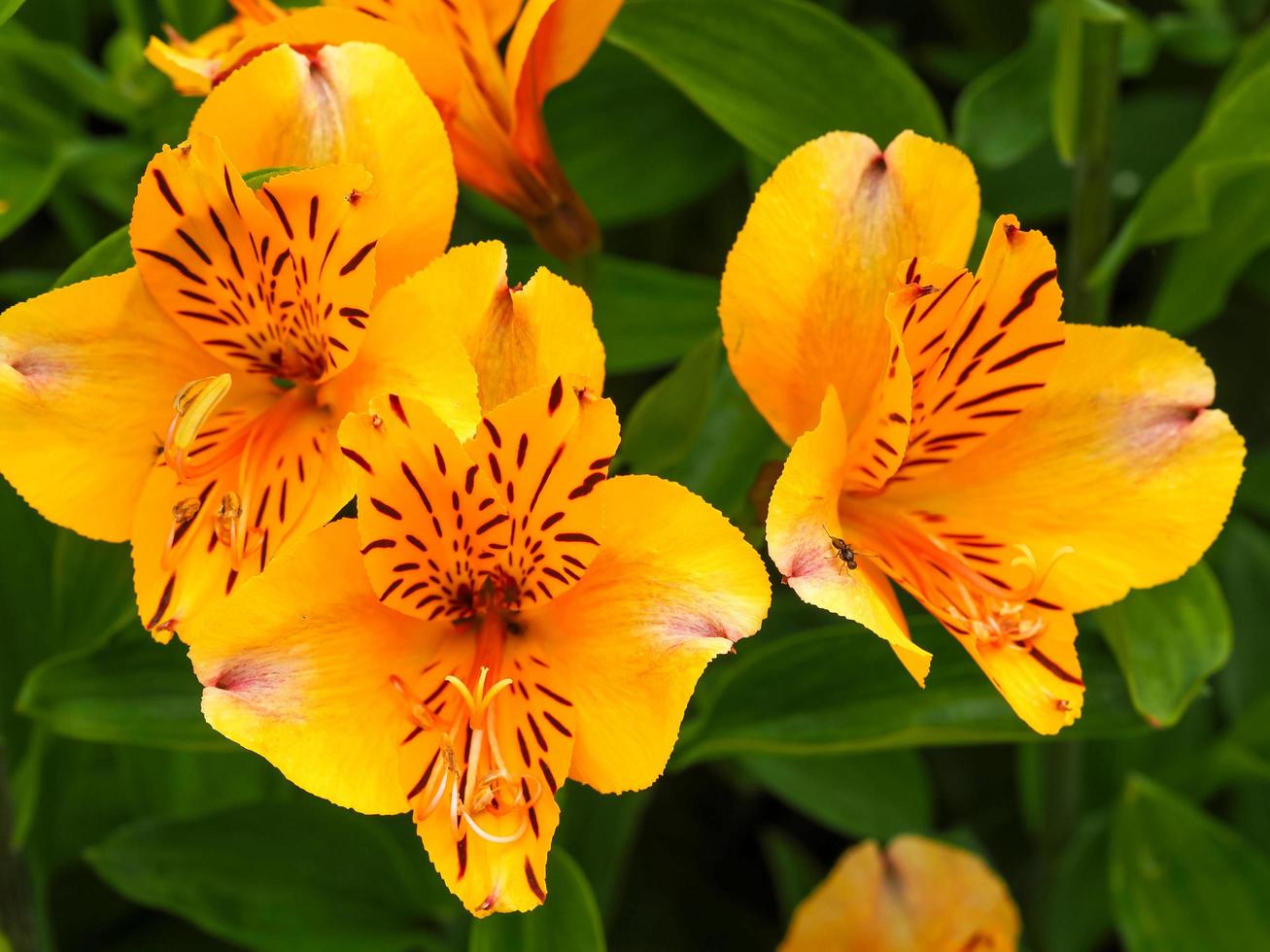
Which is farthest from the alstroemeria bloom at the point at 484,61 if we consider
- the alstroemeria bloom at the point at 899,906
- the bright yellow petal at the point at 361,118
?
the alstroemeria bloom at the point at 899,906

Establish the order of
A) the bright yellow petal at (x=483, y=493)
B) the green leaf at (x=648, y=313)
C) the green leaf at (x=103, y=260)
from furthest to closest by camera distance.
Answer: the green leaf at (x=648, y=313)
the green leaf at (x=103, y=260)
the bright yellow petal at (x=483, y=493)

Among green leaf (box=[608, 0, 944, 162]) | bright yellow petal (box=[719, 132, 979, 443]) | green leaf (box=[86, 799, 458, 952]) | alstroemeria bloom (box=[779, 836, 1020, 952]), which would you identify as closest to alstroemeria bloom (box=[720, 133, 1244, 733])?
bright yellow petal (box=[719, 132, 979, 443])

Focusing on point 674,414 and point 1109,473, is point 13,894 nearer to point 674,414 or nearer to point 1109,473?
point 674,414

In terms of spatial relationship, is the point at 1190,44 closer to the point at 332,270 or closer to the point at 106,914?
the point at 332,270

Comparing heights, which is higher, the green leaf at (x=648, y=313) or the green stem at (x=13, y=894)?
the green leaf at (x=648, y=313)

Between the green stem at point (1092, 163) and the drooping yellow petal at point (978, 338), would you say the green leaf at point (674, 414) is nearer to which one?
the drooping yellow petal at point (978, 338)

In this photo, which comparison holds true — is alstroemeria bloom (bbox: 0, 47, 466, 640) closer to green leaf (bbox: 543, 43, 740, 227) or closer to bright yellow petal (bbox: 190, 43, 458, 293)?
bright yellow petal (bbox: 190, 43, 458, 293)
